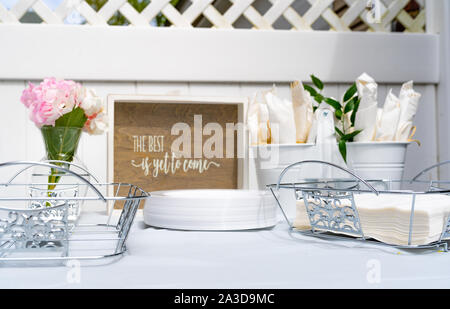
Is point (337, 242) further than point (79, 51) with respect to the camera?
No

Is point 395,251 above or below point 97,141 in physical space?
below

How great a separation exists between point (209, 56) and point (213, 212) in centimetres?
43

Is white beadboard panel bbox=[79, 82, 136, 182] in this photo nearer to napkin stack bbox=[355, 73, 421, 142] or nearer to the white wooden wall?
the white wooden wall

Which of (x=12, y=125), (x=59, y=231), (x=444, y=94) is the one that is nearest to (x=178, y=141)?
(x=12, y=125)

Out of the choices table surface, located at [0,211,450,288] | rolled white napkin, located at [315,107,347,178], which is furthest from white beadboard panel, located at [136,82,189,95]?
table surface, located at [0,211,450,288]

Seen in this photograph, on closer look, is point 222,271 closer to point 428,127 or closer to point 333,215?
point 333,215

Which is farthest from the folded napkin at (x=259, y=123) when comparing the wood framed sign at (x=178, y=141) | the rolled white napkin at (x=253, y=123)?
the wood framed sign at (x=178, y=141)

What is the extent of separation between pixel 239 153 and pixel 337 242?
1.22 feet

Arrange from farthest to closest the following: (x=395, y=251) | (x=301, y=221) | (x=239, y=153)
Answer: (x=239, y=153), (x=301, y=221), (x=395, y=251)

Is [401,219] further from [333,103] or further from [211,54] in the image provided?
[211,54]
